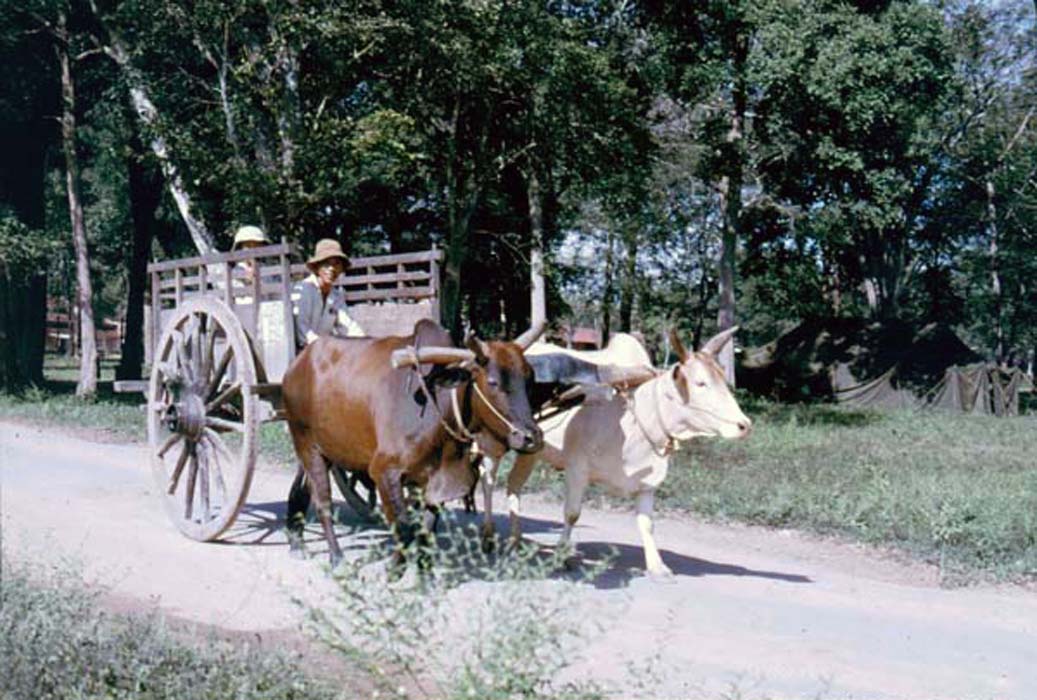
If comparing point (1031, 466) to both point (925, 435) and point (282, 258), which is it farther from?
point (282, 258)

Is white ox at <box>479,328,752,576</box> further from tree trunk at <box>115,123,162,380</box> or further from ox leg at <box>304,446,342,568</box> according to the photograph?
tree trunk at <box>115,123,162,380</box>

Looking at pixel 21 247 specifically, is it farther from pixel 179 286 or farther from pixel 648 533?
pixel 648 533

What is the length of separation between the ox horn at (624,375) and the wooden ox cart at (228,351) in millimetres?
1950

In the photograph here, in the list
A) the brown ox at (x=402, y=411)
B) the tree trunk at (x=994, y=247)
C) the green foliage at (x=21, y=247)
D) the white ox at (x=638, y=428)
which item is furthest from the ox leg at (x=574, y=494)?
the tree trunk at (x=994, y=247)

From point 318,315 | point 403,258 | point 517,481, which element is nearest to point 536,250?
point 403,258

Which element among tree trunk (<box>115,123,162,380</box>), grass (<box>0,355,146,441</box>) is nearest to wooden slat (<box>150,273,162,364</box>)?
grass (<box>0,355,146,441</box>)

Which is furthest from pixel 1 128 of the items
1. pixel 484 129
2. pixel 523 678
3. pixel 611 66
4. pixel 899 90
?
pixel 523 678

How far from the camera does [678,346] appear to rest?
751 cm

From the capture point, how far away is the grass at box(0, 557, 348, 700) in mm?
4918

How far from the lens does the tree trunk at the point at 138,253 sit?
1240 inches

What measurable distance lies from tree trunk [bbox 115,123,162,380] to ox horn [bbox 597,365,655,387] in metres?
24.3

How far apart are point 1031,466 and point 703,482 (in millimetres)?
5948

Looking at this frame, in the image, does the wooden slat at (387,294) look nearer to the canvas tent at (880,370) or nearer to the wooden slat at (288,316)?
the wooden slat at (288,316)

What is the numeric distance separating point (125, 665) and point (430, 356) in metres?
2.71
